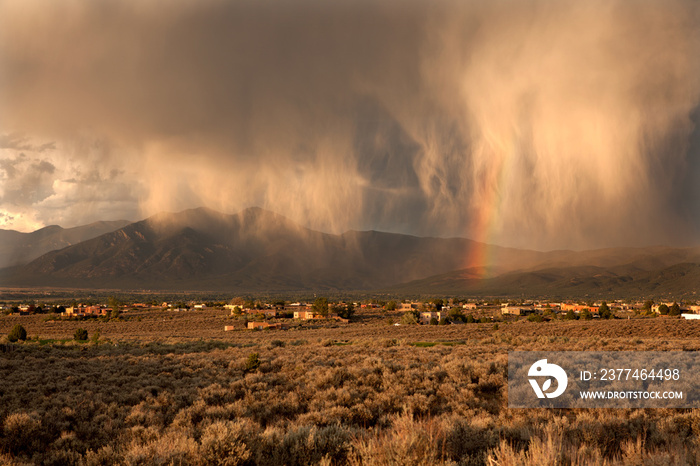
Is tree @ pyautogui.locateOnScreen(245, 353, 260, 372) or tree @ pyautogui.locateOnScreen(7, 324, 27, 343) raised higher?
tree @ pyautogui.locateOnScreen(245, 353, 260, 372)

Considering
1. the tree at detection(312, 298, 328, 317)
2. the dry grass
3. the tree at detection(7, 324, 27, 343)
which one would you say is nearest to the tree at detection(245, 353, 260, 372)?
the dry grass

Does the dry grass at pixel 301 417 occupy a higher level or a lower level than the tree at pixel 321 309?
higher

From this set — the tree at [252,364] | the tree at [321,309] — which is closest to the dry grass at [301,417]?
the tree at [252,364]

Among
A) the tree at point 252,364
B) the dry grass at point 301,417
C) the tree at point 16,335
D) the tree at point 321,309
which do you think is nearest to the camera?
the dry grass at point 301,417

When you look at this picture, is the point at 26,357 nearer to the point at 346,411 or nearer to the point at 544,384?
the point at 346,411

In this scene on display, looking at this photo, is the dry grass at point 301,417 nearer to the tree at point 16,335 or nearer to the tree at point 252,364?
the tree at point 252,364

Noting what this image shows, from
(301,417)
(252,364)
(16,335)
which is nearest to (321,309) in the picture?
(16,335)

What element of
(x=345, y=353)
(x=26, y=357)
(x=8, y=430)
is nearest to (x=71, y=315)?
(x=26, y=357)

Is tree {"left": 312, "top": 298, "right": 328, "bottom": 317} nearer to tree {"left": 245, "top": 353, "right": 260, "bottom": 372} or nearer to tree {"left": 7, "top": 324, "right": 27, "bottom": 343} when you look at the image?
tree {"left": 7, "top": 324, "right": 27, "bottom": 343}

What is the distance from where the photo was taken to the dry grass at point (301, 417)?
735 centimetres

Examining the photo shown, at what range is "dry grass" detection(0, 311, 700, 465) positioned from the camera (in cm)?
735

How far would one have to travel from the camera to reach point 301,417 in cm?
1189

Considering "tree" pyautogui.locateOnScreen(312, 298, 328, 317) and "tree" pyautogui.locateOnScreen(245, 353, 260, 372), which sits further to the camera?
"tree" pyautogui.locateOnScreen(312, 298, 328, 317)

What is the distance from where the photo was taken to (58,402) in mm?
15664
